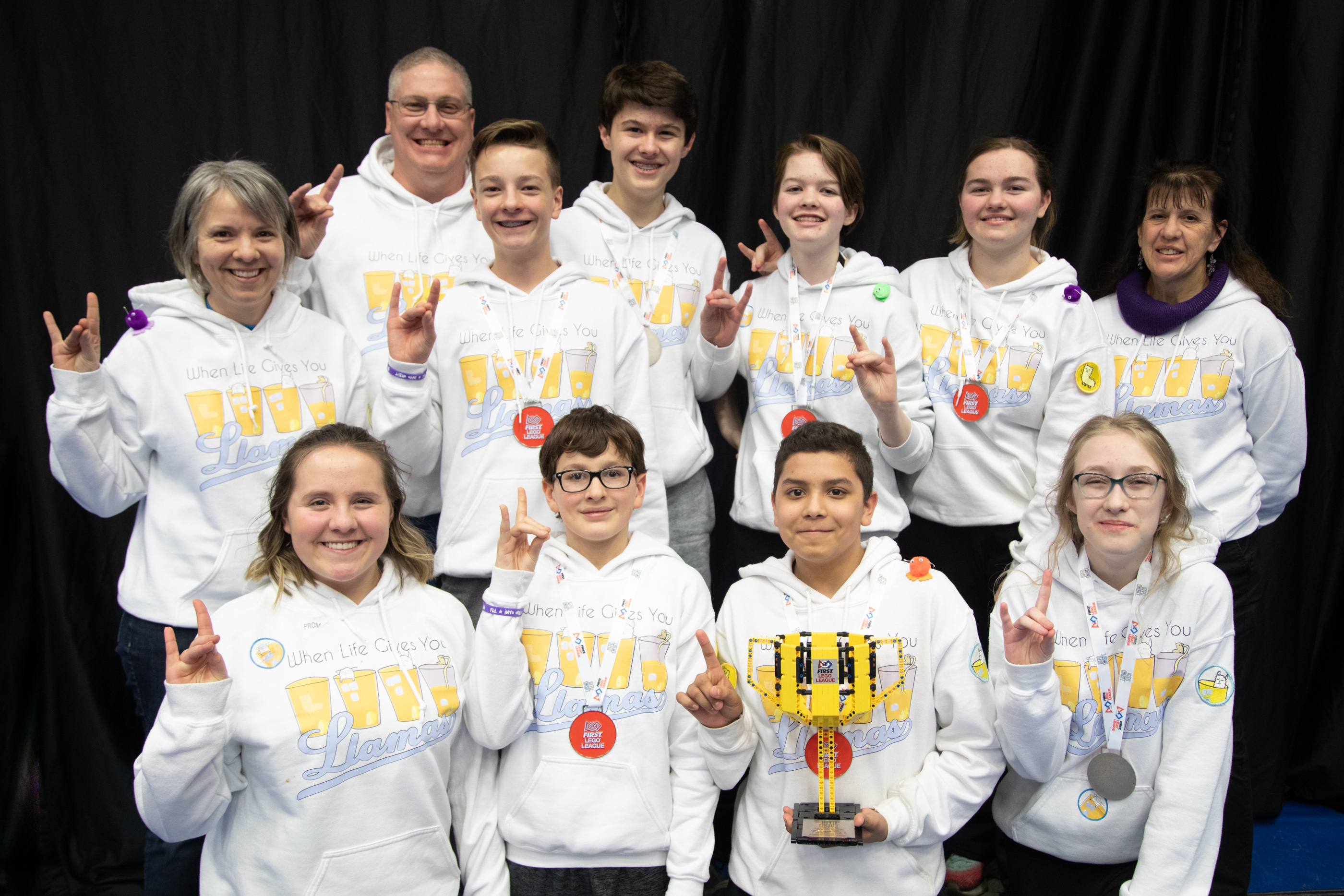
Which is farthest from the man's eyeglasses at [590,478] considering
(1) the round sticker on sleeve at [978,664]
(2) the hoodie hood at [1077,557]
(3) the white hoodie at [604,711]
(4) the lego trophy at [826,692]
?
(2) the hoodie hood at [1077,557]

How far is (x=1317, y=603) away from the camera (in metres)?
3.84

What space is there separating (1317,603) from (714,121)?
2.83 metres

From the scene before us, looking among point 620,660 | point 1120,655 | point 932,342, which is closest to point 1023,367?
point 932,342

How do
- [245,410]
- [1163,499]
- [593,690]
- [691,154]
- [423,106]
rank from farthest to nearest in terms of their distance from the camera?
[691,154]
[423,106]
[245,410]
[1163,499]
[593,690]

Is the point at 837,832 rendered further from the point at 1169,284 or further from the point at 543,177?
the point at 1169,284

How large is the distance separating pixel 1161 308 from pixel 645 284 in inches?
Answer: 58.7

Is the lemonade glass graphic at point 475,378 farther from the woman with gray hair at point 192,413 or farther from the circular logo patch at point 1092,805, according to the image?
the circular logo patch at point 1092,805

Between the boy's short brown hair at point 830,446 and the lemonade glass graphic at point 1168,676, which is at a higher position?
the boy's short brown hair at point 830,446

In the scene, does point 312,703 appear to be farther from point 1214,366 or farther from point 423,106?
point 1214,366

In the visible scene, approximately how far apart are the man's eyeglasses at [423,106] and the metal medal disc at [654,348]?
83cm

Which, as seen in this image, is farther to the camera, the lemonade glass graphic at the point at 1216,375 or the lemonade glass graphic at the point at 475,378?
the lemonade glass graphic at the point at 1216,375

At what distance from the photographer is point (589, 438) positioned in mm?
2311

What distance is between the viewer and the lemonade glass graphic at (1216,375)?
2.93 m

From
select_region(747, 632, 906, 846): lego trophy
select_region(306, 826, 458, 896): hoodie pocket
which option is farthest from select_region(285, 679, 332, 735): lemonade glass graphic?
select_region(747, 632, 906, 846): lego trophy
